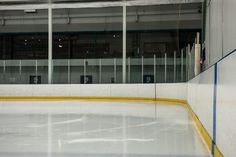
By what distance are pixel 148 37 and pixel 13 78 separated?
11014 millimetres

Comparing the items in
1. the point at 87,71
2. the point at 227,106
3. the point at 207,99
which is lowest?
the point at 207,99

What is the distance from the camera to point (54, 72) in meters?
23.3

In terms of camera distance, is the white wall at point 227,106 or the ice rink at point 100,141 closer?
the white wall at point 227,106

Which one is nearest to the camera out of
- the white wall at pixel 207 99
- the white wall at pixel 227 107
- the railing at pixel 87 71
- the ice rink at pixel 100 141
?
the white wall at pixel 227 107

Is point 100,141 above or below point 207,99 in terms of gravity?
below

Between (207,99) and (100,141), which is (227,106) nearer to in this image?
(207,99)

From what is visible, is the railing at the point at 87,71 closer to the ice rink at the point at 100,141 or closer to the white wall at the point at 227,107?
the ice rink at the point at 100,141

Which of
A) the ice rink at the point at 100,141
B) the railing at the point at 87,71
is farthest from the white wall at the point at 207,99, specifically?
the railing at the point at 87,71

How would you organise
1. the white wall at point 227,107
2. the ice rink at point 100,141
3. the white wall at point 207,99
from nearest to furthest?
the white wall at point 227,107 < the ice rink at point 100,141 < the white wall at point 207,99

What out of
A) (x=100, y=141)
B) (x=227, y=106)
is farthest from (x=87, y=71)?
(x=227, y=106)

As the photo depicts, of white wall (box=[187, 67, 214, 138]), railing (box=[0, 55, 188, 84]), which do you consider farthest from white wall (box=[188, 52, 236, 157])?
railing (box=[0, 55, 188, 84])

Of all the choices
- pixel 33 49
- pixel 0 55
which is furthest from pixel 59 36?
pixel 0 55

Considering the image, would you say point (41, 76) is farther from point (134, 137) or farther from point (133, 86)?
point (134, 137)

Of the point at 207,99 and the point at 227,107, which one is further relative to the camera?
the point at 207,99
